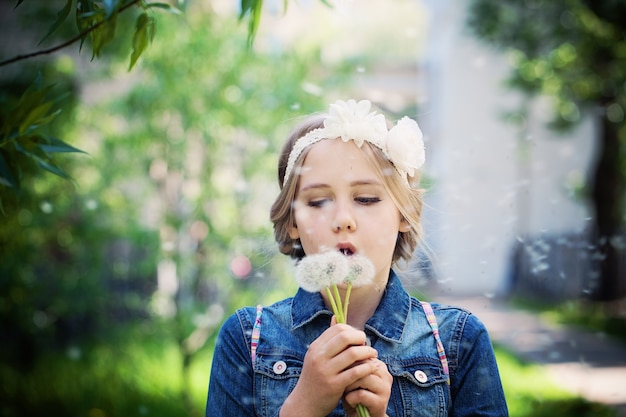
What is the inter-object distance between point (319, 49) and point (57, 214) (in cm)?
219

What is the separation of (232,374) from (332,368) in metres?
0.32

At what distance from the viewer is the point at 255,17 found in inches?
57.1

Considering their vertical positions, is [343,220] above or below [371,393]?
above

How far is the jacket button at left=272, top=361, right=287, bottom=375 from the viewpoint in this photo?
55.6 inches

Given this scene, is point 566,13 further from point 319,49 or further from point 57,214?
point 57,214

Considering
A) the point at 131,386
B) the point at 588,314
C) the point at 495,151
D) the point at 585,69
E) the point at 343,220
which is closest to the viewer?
the point at 343,220

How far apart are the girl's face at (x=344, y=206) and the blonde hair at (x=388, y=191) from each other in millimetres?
21

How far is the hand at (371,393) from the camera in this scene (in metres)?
1.21

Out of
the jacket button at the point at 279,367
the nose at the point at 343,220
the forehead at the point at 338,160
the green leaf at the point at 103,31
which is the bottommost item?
the jacket button at the point at 279,367

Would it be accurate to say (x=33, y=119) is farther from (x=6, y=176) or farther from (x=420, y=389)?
(x=420, y=389)

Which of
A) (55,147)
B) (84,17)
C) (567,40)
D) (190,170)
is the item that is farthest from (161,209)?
(567,40)

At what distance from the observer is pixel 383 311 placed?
1464 mm

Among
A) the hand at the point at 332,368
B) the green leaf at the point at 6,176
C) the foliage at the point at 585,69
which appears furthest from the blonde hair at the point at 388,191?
the foliage at the point at 585,69

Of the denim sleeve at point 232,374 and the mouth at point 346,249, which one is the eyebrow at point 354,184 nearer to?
the mouth at point 346,249
